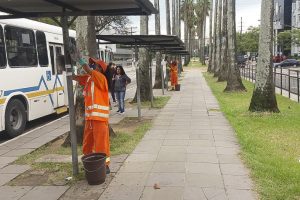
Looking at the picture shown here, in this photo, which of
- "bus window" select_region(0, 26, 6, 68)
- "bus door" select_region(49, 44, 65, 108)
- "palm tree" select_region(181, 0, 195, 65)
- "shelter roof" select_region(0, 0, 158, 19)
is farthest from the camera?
"palm tree" select_region(181, 0, 195, 65)

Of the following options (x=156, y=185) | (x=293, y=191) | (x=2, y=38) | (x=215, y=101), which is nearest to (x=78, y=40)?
(x=2, y=38)

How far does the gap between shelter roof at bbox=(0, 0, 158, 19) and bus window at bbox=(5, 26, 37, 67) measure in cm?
355

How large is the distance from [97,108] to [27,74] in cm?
579

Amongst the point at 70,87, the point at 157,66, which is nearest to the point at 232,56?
the point at 157,66

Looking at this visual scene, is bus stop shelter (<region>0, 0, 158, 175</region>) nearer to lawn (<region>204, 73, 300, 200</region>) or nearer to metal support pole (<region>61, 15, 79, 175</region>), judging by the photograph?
metal support pole (<region>61, 15, 79, 175</region>)

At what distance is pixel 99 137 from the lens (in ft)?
22.2

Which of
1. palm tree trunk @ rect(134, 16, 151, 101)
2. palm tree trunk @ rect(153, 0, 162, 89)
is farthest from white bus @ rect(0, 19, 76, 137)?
palm tree trunk @ rect(153, 0, 162, 89)

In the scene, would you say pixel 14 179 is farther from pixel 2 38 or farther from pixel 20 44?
pixel 20 44

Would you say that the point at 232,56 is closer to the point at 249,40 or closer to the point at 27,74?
the point at 27,74

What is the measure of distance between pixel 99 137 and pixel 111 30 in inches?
1851

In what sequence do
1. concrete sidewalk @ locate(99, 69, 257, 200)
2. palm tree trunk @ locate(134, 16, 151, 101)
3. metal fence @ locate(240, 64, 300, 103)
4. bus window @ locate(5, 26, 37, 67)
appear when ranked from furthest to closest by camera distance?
palm tree trunk @ locate(134, 16, 151, 101) < metal fence @ locate(240, 64, 300, 103) < bus window @ locate(5, 26, 37, 67) < concrete sidewalk @ locate(99, 69, 257, 200)

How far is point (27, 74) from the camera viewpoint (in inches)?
469

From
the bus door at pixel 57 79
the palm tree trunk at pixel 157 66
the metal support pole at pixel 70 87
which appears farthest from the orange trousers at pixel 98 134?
the palm tree trunk at pixel 157 66

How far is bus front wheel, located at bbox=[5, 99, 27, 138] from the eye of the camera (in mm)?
10752
